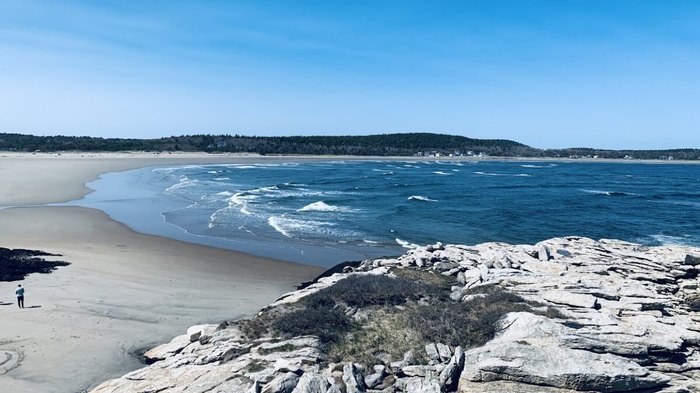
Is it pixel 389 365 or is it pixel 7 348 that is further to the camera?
pixel 7 348

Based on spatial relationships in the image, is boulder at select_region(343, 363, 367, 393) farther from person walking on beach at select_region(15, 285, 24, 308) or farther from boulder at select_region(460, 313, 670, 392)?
person walking on beach at select_region(15, 285, 24, 308)

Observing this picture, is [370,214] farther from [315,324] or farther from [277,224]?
[315,324]

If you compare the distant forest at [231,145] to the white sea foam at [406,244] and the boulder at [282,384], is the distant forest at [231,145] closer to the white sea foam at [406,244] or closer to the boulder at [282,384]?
the white sea foam at [406,244]

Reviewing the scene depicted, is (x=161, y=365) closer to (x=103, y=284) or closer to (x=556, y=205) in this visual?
(x=103, y=284)

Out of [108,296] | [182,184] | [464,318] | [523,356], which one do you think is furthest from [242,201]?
[523,356]

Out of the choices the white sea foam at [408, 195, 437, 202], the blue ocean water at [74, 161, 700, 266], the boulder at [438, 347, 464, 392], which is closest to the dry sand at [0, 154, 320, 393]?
the blue ocean water at [74, 161, 700, 266]

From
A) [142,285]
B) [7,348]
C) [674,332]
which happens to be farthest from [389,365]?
[142,285]

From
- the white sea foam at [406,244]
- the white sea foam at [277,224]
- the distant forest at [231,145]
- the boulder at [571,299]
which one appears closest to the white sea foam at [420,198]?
the white sea foam at [277,224]
